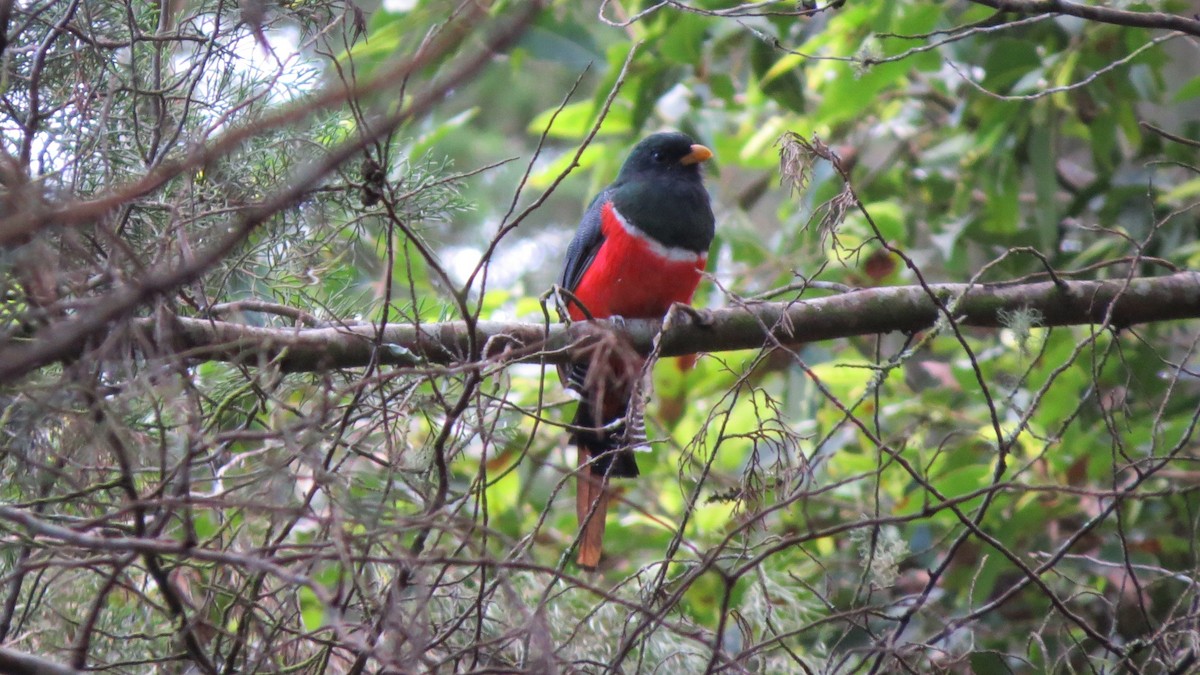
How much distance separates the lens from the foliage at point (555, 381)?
179 cm

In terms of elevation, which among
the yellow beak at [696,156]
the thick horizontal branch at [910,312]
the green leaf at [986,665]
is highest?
the yellow beak at [696,156]

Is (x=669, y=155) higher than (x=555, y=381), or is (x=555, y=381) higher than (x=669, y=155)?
(x=669, y=155)

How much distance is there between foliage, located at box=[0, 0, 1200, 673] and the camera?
5.88ft

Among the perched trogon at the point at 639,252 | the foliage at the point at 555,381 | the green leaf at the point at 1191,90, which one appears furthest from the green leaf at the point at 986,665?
the green leaf at the point at 1191,90

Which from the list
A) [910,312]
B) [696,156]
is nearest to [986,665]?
[910,312]

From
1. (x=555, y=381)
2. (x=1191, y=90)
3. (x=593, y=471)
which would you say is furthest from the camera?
(x=555, y=381)

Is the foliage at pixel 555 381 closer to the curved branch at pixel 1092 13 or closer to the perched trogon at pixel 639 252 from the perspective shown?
the curved branch at pixel 1092 13

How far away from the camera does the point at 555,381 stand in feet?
14.8

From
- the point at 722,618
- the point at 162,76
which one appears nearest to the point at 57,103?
the point at 162,76

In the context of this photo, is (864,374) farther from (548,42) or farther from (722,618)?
(722,618)

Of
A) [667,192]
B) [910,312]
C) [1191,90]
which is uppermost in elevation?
[667,192]

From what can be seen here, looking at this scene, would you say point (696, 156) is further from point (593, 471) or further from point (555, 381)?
point (593, 471)

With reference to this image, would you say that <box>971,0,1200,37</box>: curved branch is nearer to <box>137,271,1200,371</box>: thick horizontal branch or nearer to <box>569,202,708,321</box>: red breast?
<box>137,271,1200,371</box>: thick horizontal branch

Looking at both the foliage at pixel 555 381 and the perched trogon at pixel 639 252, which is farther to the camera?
the perched trogon at pixel 639 252
